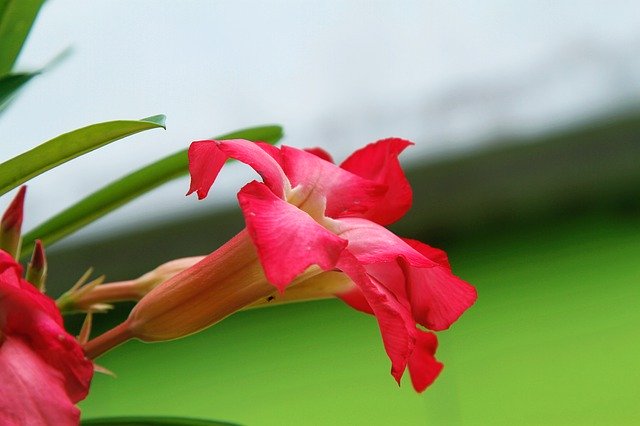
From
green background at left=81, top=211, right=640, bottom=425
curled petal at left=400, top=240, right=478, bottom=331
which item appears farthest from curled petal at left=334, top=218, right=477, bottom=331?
green background at left=81, top=211, right=640, bottom=425

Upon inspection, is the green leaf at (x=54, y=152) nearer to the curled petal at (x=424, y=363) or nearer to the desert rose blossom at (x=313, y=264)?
the desert rose blossom at (x=313, y=264)

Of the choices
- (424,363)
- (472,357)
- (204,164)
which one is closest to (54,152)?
(204,164)

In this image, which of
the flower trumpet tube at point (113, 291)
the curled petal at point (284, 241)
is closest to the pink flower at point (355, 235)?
the curled petal at point (284, 241)

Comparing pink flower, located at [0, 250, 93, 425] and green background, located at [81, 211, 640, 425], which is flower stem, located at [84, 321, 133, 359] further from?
green background, located at [81, 211, 640, 425]

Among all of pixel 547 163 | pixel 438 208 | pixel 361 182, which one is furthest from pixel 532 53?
pixel 361 182

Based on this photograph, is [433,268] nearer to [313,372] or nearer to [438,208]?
[313,372]

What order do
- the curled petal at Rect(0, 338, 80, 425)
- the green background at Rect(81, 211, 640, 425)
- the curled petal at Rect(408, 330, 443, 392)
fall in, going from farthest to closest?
the green background at Rect(81, 211, 640, 425)
the curled petal at Rect(408, 330, 443, 392)
the curled petal at Rect(0, 338, 80, 425)
